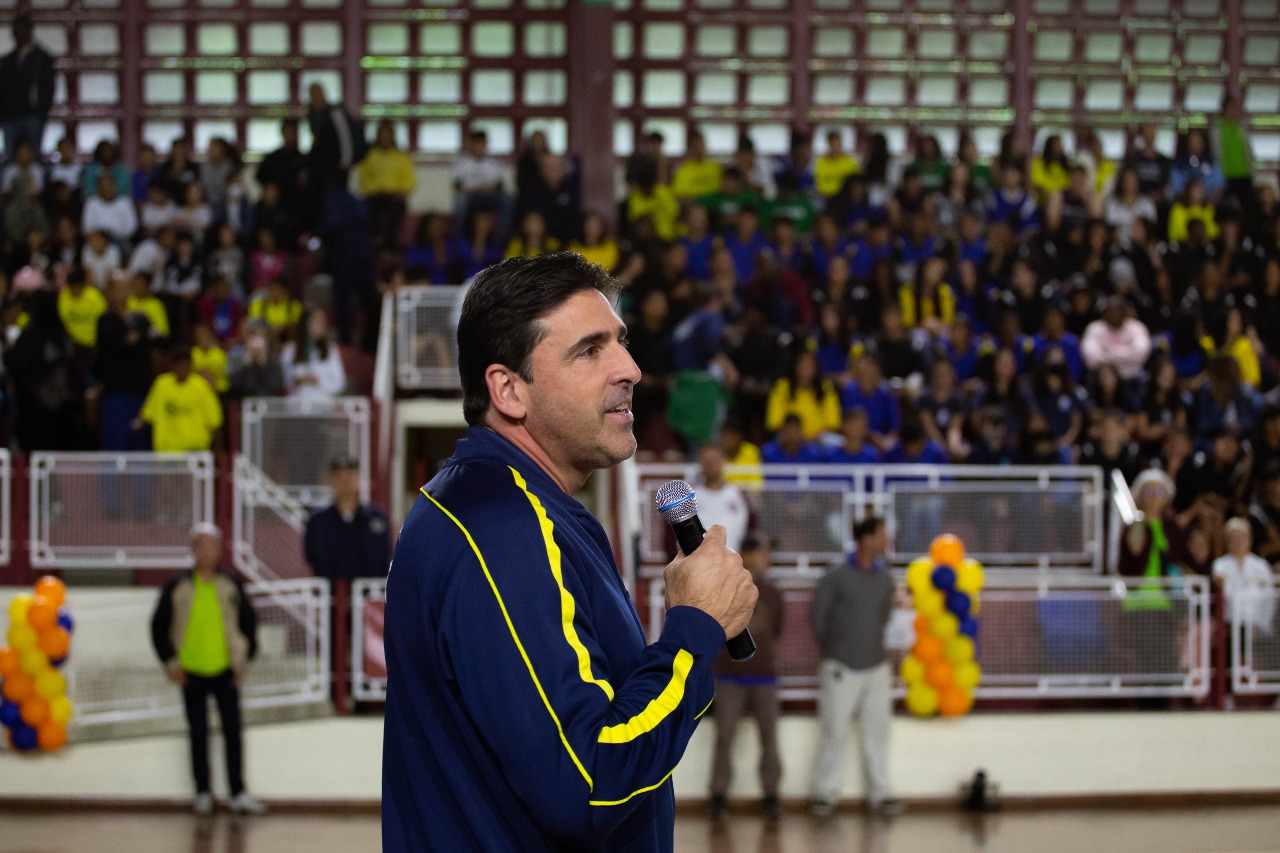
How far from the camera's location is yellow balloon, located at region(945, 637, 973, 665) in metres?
11.8

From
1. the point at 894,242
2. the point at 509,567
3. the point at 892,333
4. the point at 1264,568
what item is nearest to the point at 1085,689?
the point at 1264,568

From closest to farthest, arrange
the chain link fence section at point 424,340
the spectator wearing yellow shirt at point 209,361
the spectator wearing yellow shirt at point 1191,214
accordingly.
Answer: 1. the spectator wearing yellow shirt at point 209,361
2. the chain link fence section at point 424,340
3. the spectator wearing yellow shirt at point 1191,214

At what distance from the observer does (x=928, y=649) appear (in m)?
11.8

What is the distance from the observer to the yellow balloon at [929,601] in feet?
38.5

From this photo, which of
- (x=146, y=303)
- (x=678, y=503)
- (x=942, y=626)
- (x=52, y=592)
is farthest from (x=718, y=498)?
(x=678, y=503)

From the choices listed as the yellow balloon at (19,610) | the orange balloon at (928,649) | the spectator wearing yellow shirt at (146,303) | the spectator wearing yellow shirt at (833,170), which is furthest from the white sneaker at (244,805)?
the spectator wearing yellow shirt at (833,170)

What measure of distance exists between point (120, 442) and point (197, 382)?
1041 millimetres

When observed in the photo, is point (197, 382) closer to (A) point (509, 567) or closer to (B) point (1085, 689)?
(B) point (1085, 689)

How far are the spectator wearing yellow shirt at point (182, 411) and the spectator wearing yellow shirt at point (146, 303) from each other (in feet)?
5.28

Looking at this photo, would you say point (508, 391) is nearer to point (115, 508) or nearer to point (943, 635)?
point (943, 635)

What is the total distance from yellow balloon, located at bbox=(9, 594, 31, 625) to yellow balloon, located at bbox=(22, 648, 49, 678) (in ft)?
0.68

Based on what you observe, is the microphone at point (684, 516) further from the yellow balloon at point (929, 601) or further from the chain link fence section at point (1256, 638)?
the chain link fence section at point (1256, 638)

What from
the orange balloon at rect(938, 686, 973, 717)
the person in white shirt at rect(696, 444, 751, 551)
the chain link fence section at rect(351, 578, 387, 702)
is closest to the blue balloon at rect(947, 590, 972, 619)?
the orange balloon at rect(938, 686, 973, 717)

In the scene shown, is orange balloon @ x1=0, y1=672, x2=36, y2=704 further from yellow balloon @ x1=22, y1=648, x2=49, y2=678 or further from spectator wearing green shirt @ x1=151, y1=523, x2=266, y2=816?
spectator wearing green shirt @ x1=151, y1=523, x2=266, y2=816
